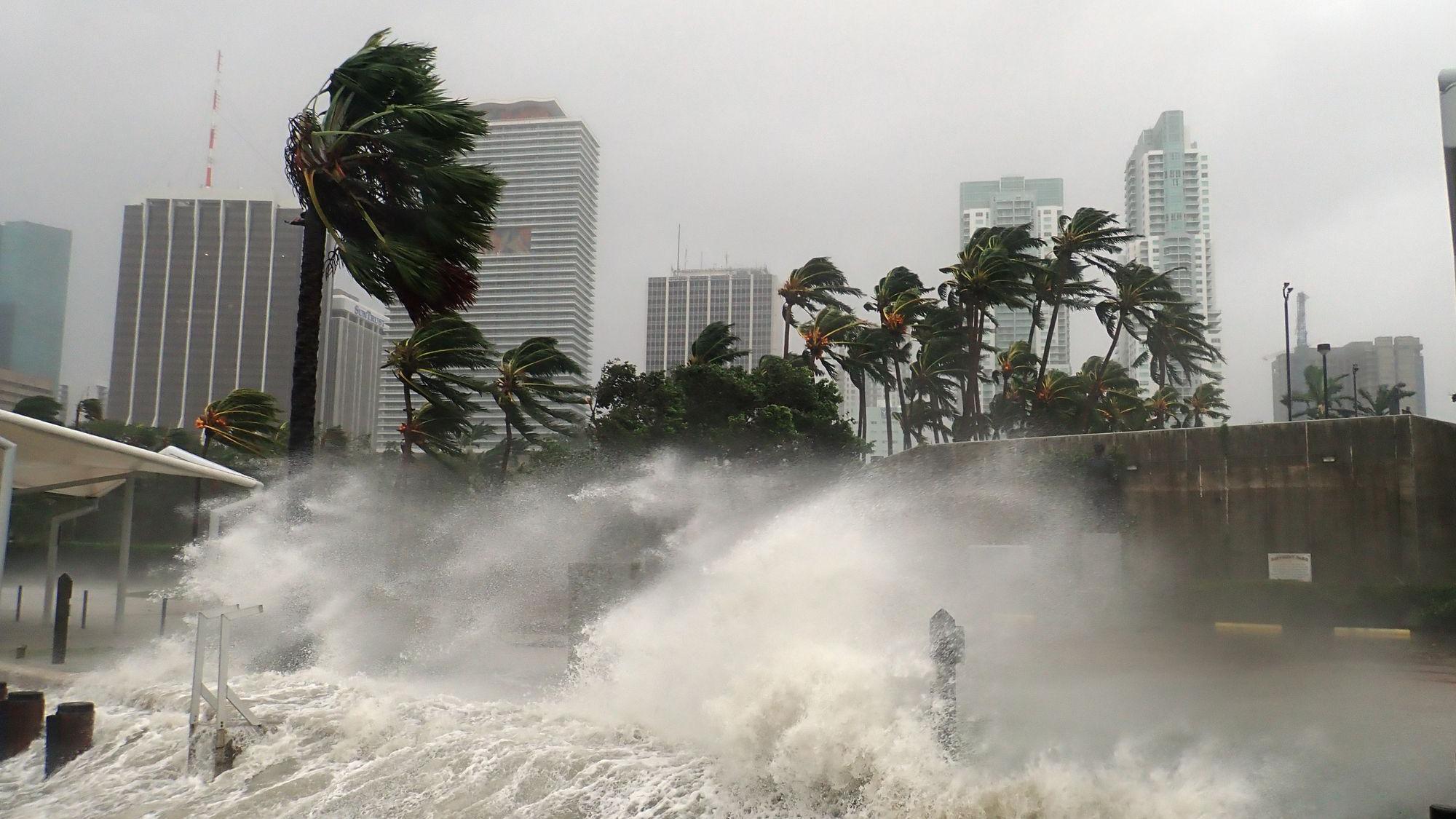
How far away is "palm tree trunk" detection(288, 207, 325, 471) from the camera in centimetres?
1148

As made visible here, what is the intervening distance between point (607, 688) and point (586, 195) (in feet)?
479

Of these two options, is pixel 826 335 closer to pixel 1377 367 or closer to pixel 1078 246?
pixel 1078 246

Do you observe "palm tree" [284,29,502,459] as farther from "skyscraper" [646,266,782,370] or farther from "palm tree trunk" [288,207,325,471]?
"skyscraper" [646,266,782,370]

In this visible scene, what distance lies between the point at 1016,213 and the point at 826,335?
97.7 m

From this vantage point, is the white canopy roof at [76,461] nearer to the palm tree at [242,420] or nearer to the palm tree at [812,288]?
the palm tree at [242,420]

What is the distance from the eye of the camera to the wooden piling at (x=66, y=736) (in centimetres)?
851

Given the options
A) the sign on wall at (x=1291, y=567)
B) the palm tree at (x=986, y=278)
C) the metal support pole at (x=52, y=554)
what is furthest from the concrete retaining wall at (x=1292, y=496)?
the metal support pole at (x=52, y=554)

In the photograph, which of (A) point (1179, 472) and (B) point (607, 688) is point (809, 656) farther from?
(A) point (1179, 472)

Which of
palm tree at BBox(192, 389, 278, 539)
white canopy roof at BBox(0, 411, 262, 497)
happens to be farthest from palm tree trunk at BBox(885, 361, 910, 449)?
white canopy roof at BBox(0, 411, 262, 497)

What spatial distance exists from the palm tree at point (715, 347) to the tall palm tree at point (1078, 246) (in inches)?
506

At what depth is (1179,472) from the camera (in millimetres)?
24516

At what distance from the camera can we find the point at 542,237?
14400 centimetres

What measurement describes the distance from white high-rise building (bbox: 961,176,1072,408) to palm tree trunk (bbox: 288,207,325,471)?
111m

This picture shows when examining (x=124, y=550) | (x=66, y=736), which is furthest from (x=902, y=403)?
(x=66, y=736)
